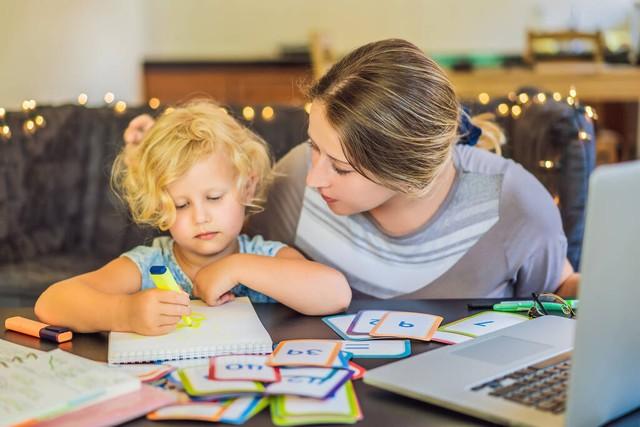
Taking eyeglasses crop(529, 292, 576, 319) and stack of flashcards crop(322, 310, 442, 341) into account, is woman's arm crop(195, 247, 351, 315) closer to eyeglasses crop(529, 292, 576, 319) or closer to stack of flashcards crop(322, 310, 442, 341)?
stack of flashcards crop(322, 310, 442, 341)

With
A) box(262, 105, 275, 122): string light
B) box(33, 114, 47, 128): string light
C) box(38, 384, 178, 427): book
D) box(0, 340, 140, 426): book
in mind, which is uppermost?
box(262, 105, 275, 122): string light

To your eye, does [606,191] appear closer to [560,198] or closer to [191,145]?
[191,145]

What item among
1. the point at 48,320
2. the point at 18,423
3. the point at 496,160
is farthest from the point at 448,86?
the point at 18,423

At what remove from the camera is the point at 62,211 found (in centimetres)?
289

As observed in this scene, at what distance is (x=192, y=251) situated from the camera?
1.70 metres

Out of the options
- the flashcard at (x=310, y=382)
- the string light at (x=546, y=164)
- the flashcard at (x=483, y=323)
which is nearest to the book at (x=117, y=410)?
the flashcard at (x=310, y=382)

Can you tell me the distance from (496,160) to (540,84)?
132 inches

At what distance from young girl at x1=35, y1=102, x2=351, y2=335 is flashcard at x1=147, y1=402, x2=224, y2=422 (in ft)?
0.91

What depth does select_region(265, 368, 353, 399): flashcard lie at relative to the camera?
101 cm

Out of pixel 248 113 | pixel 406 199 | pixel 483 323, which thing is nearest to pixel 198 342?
pixel 483 323

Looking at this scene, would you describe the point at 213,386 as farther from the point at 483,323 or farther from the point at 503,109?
the point at 503,109

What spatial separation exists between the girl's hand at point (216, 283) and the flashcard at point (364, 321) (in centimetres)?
21

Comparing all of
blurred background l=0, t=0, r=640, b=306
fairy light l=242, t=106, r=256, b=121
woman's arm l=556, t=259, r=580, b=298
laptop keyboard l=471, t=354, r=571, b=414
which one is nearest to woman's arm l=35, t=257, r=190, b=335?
laptop keyboard l=471, t=354, r=571, b=414

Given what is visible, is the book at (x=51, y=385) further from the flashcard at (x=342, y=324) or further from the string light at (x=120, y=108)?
the string light at (x=120, y=108)
